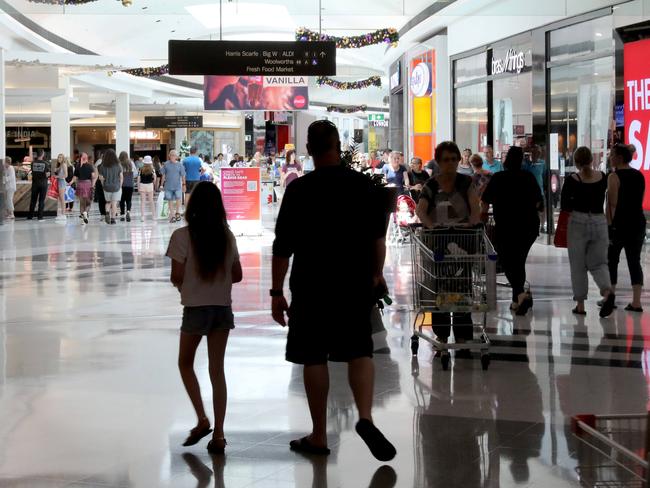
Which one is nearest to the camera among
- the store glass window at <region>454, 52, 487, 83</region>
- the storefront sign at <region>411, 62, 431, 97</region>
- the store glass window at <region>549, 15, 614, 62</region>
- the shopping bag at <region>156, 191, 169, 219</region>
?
the store glass window at <region>549, 15, 614, 62</region>

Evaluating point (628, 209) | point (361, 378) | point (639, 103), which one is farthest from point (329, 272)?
point (639, 103)

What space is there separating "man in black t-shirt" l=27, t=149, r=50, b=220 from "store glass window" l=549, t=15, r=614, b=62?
12.7 m

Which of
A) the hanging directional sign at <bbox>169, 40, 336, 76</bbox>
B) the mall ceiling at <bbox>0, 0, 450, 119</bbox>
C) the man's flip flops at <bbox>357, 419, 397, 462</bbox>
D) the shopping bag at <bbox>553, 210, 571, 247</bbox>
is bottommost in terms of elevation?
the man's flip flops at <bbox>357, 419, 397, 462</bbox>

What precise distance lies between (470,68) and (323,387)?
1997 centimetres

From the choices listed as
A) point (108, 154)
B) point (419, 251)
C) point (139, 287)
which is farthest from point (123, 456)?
point (108, 154)

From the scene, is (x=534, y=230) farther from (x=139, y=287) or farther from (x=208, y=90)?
(x=208, y=90)

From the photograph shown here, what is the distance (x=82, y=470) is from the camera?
4.78 m

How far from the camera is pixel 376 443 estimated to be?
4645 millimetres

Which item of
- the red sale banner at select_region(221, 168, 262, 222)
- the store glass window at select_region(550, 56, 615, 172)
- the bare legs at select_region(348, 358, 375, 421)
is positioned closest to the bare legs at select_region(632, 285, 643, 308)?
the bare legs at select_region(348, 358, 375, 421)

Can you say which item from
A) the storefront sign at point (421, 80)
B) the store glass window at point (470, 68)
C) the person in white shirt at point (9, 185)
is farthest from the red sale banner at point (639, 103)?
the person in white shirt at point (9, 185)

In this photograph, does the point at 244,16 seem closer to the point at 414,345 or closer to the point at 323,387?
the point at 414,345

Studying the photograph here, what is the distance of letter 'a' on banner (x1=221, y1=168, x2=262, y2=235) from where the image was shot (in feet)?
66.7

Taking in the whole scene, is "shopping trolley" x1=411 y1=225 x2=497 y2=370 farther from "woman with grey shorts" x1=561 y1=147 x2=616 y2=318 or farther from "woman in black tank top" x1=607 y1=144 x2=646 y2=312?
"woman in black tank top" x1=607 y1=144 x2=646 y2=312

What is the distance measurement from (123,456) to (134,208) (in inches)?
1106
